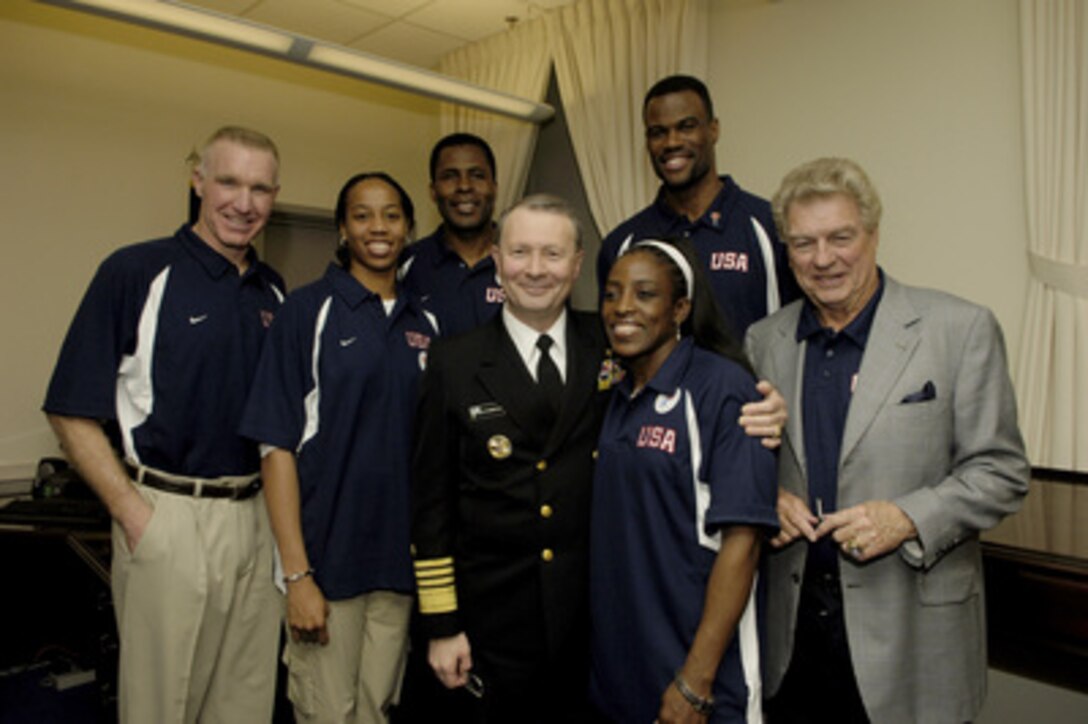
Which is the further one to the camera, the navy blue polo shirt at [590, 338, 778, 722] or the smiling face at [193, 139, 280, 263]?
the smiling face at [193, 139, 280, 263]

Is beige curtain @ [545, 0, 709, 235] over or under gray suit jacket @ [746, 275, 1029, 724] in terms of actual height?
over

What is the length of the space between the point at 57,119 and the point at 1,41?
44cm

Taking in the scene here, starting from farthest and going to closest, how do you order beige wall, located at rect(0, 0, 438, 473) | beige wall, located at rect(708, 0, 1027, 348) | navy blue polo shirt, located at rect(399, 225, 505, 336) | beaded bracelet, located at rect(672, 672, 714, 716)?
beige wall, located at rect(0, 0, 438, 473) < beige wall, located at rect(708, 0, 1027, 348) < navy blue polo shirt, located at rect(399, 225, 505, 336) < beaded bracelet, located at rect(672, 672, 714, 716)

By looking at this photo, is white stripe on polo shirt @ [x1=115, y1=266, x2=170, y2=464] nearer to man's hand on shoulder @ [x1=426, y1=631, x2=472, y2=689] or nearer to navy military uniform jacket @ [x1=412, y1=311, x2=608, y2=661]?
navy military uniform jacket @ [x1=412, y1=311, x2=608, y2=661]

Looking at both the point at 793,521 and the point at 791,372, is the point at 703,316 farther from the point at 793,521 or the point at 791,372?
the point at 793,521

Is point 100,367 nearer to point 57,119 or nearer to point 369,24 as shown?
point 57,119

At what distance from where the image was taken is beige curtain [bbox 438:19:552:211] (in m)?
Result: 4.93

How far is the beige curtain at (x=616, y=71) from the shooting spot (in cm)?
410

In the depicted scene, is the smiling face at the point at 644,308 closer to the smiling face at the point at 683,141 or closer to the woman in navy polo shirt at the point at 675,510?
the woman in navy polo shirt at the point at 675,510

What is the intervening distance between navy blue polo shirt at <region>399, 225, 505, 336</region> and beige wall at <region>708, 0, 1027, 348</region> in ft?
6.41

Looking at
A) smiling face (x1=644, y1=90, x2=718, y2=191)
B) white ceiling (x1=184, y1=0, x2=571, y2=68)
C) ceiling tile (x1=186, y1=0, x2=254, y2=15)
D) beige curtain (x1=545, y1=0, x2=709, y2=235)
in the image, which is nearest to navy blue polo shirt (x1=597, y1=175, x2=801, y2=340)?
smiling face (x1=644, y1=90, x2=718, y2=191)

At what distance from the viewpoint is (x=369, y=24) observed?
474 cm

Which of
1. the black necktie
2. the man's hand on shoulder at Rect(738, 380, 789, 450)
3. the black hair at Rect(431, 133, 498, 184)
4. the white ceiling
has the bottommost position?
the man's hand on shoulder at Rect(738, 380, 789, 450)

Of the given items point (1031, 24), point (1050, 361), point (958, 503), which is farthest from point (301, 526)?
point (1031, 24)
